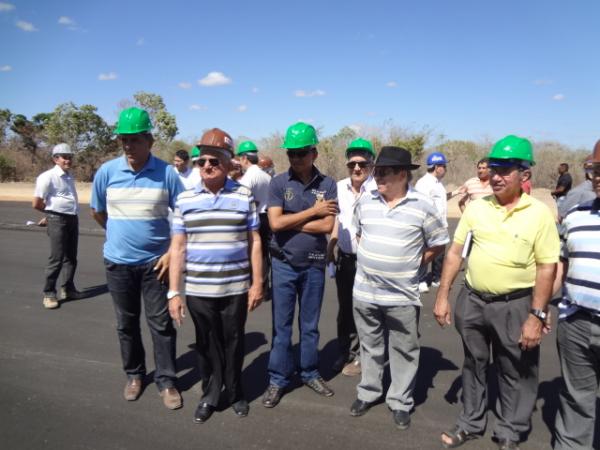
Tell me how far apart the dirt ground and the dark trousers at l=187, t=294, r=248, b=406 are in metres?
14.5

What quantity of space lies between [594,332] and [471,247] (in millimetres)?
839

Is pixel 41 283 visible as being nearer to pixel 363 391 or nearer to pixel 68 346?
pixel 68 346

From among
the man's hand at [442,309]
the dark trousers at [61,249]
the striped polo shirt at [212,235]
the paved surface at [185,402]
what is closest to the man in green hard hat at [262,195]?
the paved surface at [185,402]

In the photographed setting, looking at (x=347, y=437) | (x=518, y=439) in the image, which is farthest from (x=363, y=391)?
(x=518, y=439)

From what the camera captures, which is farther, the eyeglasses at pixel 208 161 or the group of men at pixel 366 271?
the eyeglasses at pixel 208 161

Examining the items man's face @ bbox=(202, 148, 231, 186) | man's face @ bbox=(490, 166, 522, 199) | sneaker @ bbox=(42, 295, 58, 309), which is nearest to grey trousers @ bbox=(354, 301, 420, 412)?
man's face @ bbox=(490, 166, 522, 199)

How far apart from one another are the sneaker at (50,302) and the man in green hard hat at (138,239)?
2.82m

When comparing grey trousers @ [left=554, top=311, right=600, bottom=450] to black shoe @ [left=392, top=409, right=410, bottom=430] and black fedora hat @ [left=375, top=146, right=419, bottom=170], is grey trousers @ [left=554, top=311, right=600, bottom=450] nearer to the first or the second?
black shoe @ [left=392, top=409, right=410, bottom=430]

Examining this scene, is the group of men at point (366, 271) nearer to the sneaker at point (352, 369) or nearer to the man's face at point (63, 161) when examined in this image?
the sneaker at point (352, 369)

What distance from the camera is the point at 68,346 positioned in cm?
443

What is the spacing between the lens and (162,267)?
328cm

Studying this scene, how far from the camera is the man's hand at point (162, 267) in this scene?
3.26m

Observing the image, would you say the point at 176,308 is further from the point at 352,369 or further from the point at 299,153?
the point at 352,369

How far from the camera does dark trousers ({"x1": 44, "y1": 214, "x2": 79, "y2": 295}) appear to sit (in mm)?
5754
